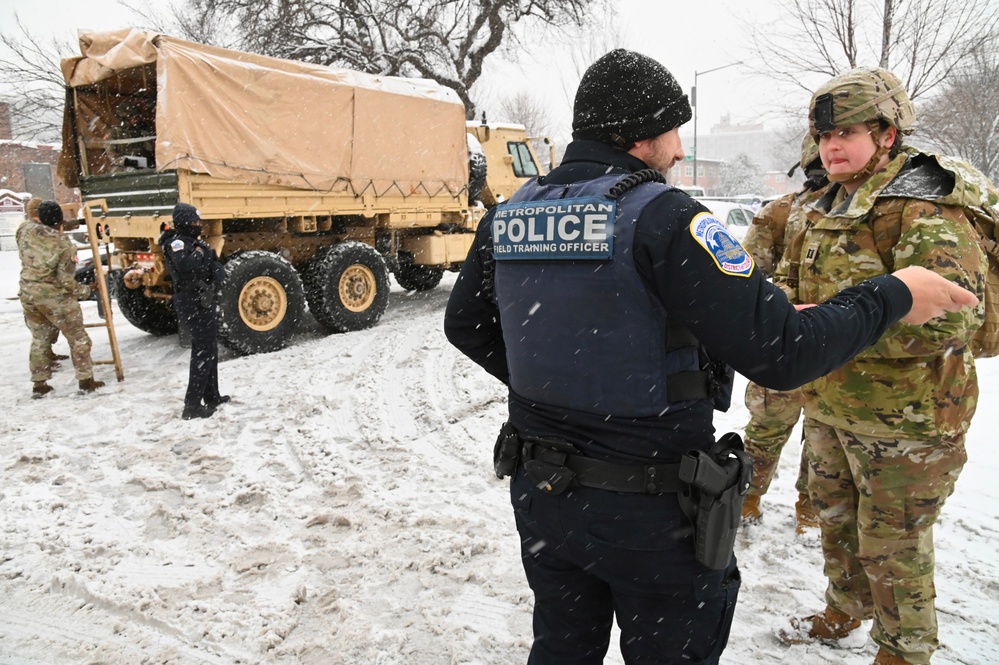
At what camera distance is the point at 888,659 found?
2158 millimetres

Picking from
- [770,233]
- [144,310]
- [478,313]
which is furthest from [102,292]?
[770,233]

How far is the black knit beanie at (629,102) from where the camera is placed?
4.94 feet

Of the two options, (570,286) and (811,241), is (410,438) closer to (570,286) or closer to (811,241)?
(811,241)

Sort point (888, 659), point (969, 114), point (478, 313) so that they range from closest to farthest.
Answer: point (478, 313) → point (888, 659) → point (969, 114)

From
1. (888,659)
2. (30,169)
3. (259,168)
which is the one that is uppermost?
(30,169)

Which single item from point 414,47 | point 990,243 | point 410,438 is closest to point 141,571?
point 410,438

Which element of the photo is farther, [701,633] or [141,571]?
[141,571]

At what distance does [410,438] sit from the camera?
4.91m

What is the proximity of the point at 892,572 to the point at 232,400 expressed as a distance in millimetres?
5159

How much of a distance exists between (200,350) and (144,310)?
360 cm

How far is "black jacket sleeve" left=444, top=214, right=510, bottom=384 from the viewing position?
5.88 ft

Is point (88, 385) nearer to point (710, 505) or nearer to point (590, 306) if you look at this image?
point (590, 306)

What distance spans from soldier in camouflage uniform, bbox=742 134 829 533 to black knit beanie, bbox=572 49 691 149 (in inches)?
67.8

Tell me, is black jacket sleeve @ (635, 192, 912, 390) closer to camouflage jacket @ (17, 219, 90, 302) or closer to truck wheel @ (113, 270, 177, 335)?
camouflage jacket @ (17, 219, 90, 302)
